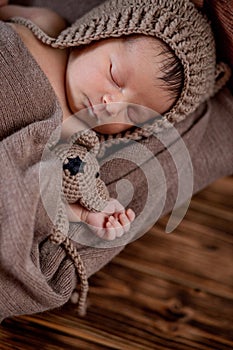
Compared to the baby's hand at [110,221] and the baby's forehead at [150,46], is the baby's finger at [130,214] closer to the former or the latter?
the baby's hand at [110,221]

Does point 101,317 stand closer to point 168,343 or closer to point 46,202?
point 168,343

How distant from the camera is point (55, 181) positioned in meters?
1.06

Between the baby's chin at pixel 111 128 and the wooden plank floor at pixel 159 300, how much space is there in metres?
0.30

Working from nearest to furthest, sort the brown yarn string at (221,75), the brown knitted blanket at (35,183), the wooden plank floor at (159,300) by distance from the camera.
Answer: the brown knitted blanket at (35,183), the wooden plank floor at (159,300), the brown yarn string at (221,75)

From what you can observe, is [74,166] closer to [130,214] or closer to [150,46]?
[130,214]

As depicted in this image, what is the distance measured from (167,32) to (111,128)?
0.77 feet

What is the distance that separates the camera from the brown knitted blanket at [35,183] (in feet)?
3.27

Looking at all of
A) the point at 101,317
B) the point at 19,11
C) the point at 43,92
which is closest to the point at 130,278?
the point at 101,317

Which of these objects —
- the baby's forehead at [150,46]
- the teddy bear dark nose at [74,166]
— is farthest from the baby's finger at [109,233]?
the baby's forehead at [150,46]

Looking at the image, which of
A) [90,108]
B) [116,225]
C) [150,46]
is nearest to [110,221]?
[116,225]

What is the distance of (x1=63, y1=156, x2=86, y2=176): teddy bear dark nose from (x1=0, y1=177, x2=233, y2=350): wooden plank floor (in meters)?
0.33

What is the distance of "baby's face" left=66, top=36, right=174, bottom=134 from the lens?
1.17 meters

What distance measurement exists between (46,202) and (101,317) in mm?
344

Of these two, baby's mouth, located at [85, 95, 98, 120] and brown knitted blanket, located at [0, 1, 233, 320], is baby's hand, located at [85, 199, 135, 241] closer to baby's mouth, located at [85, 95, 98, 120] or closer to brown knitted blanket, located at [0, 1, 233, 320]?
brown knitted blanket, located at [0, 1, 233, 320]
